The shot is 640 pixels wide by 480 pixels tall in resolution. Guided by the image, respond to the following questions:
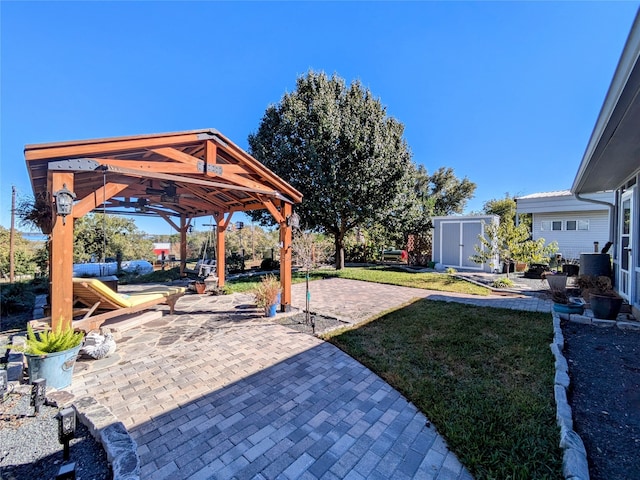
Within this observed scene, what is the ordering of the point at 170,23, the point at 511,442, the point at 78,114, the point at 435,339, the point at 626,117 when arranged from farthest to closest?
1. the point at 78,114
2. the point at 170,23
3. the point at 435,339
4. the point at 626,117
5. the point at 511,442

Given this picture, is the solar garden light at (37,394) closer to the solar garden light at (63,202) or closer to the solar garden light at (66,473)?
the solar garden light at (66,473)

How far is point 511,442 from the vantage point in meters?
2.17

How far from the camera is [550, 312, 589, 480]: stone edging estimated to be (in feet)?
5.91

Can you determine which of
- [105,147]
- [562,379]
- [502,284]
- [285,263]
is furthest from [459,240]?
[105,147]

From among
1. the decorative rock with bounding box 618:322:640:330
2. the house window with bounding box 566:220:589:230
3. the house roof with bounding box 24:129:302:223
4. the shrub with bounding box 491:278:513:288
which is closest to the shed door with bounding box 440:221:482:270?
the shrub with bounding box 491:278:513:288

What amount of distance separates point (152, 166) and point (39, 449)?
143 inches

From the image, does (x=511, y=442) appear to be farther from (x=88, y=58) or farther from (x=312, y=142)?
(x=88, y=58)

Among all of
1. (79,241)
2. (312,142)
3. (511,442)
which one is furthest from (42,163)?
(79,241)

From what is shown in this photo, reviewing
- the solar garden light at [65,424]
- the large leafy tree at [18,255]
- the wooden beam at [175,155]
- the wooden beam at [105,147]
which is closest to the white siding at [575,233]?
the wooden beam at [175,155]

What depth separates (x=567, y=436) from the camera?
2098 millimetres

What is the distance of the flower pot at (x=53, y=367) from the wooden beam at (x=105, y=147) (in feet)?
8.03

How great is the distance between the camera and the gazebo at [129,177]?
11.6 feet

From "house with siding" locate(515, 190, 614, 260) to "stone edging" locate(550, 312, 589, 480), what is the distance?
52.1 feet

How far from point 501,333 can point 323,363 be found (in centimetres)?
331
